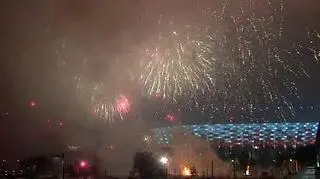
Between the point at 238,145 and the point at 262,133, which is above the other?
the point at 262,133

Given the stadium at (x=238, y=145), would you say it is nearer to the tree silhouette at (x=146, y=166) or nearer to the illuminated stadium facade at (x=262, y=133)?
the illuminated stadium facade at (x=262, y=133)

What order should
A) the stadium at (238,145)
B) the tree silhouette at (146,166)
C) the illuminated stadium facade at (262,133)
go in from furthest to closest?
the illuminated stadium facade at (262,133), the stadium at (238,145), the tree silhouette at (146,166)

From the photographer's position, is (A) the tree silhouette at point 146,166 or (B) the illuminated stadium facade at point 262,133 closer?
(A) the tree silhouette at point 146,166

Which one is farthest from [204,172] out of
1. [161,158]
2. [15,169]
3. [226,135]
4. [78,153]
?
[226,135]

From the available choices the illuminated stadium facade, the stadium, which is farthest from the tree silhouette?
the illuminated stadium facade

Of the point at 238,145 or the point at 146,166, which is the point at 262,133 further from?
the point at 146,166

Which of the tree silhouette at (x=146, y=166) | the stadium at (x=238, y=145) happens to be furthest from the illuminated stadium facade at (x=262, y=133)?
the tree silhouette at (x=146, y=166)

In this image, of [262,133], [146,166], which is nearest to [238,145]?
[262,133]

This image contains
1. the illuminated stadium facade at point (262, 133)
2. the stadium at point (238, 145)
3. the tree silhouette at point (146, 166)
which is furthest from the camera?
the illuminated stadium facade at point (262, 133)
